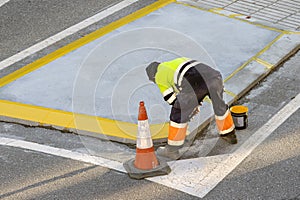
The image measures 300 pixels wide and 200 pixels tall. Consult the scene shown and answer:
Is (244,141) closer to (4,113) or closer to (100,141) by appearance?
(100,141)

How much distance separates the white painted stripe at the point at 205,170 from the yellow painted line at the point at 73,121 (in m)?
0.69

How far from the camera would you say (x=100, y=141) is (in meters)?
8.62

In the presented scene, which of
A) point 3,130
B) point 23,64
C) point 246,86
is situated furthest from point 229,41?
point 3,130

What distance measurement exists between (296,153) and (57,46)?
4.44 m

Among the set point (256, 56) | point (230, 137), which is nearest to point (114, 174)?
point (230, 137)

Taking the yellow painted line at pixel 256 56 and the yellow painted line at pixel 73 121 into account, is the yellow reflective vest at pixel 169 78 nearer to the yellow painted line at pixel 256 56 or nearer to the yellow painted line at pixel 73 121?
the yellow painted line at pixel 73 121

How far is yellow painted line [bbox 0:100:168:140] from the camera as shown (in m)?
8.73

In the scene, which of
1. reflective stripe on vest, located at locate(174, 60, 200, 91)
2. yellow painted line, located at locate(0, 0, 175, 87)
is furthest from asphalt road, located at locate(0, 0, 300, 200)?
yellow painted line, located at locate(0, 0, 175, 87)

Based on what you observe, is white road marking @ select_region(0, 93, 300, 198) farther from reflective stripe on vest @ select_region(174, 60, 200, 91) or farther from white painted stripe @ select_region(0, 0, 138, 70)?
white painted stripe @ select_region(0, 0, 138, 70)

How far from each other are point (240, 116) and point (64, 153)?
2.06m

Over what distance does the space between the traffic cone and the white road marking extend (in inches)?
3.4

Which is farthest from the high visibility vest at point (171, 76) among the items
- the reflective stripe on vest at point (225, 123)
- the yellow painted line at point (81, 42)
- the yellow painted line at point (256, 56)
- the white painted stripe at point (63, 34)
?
the white painted stripe at point (63, 34)

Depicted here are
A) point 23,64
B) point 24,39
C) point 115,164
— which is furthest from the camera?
point 24,39

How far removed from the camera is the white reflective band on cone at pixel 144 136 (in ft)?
25.8
